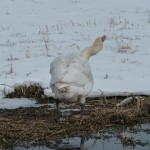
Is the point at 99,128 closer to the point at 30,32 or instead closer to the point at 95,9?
the point at 30,32

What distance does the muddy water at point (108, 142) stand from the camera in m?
6.80

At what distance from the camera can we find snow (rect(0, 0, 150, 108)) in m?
11.6

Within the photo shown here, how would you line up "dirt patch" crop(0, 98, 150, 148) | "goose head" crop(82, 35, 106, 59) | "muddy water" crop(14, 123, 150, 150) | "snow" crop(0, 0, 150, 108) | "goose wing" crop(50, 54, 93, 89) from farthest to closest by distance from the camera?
"snow" crop(0, 0, 150, 108)
"goose head" crop(82, 35, 106, 59)
"goose wing" crop(50, 54, 93, 89)
"dirt patch" crop(0, 98, 150, 148)
"muddy water" crop(14, 123, 150, 150)

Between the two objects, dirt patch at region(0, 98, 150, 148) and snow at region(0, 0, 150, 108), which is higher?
snow at region(0, 0, 150, 108)

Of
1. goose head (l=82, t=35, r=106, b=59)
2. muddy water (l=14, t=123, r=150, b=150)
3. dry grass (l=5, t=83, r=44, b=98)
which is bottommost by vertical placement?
muddy water (l=14, t=123, r=150, b=150)

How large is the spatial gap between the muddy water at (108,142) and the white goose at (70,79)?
0.80m

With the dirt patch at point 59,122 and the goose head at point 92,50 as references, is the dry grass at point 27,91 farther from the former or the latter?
the goose head at point 92,50

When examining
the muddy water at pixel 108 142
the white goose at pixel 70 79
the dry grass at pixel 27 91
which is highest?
the white goose at pixel 70 79

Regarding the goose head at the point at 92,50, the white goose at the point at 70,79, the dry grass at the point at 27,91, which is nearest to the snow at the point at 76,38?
the dry grass at the point at 27,91

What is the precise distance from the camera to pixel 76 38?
55.6ft

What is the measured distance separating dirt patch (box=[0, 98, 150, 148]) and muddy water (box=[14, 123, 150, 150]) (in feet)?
0.64


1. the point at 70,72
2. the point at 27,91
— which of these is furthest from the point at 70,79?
the point at 27,91

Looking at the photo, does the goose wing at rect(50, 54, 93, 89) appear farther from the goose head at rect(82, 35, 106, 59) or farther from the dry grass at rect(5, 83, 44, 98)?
the dry grass at rect(5, 83, 44, 98)

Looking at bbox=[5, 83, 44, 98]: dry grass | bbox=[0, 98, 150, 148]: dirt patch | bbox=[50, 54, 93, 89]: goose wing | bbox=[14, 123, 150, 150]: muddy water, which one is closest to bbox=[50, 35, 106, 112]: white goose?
bbox=[50, 54, 93, 89]: goose wing
